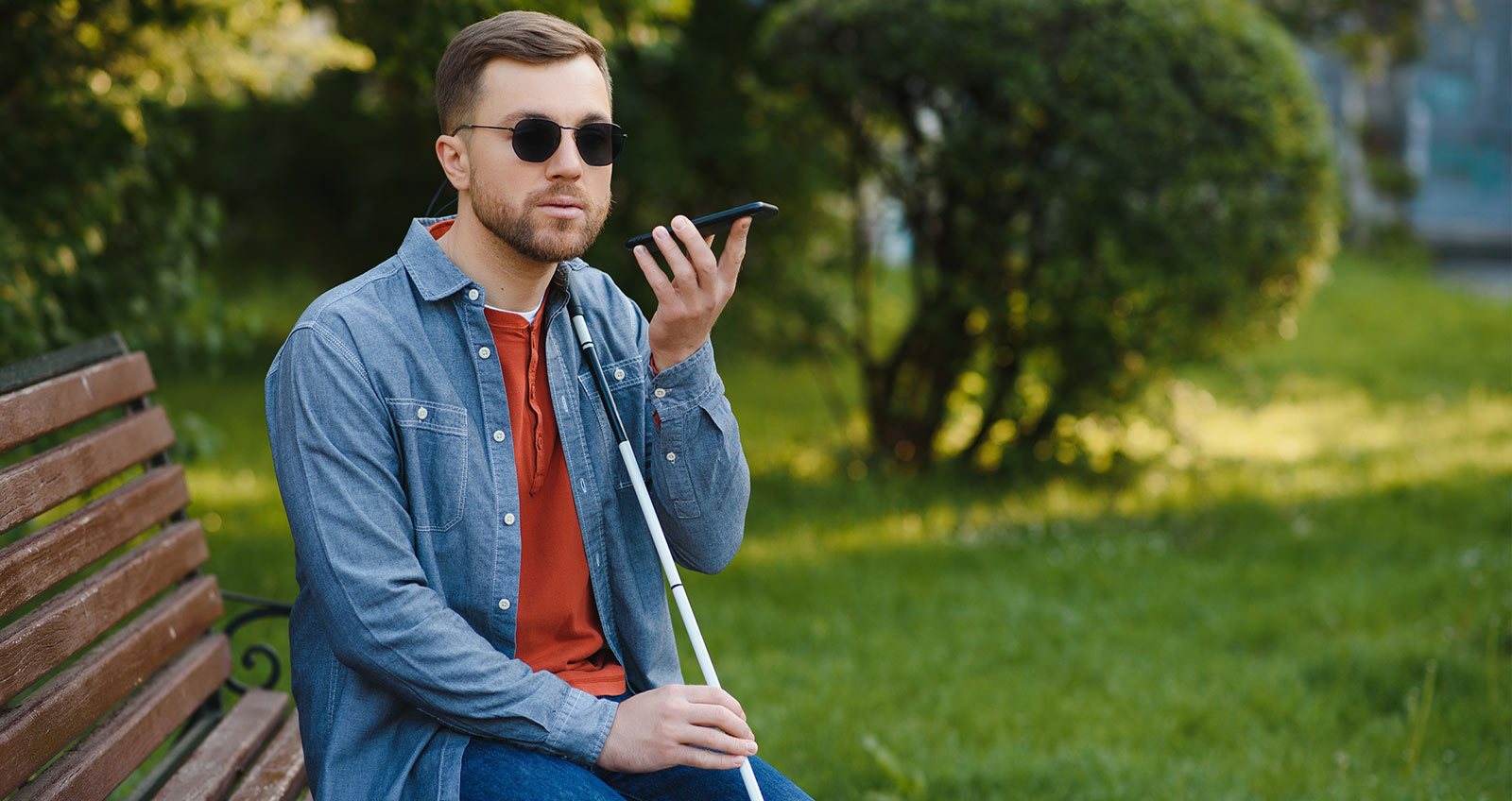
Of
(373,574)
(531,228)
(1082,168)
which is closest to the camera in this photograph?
(373,574)

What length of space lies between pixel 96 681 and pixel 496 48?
1409 mm

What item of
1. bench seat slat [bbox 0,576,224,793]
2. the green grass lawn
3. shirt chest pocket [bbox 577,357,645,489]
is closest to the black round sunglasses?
shirt chest pocket [bbox 577,357,645,489]

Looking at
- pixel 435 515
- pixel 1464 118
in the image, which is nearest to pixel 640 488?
pixel 435 515

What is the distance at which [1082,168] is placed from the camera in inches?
251

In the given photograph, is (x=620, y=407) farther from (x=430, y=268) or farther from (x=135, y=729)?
(x=135, y=729)

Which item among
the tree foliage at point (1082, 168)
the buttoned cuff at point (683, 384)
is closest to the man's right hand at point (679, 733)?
the buttoned cuff at point (683, 384)

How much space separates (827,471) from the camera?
752 centimetres

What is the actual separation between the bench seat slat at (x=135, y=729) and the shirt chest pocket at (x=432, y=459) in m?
0.78

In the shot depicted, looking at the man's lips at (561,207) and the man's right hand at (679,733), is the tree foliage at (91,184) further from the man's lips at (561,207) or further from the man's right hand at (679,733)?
the man's right hand at (679,733)

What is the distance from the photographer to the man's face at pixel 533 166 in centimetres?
226

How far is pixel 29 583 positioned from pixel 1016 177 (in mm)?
5121

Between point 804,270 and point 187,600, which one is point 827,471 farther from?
point 187,600

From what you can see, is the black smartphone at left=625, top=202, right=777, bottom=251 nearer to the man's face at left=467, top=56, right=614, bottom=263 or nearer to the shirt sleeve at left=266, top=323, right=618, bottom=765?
the man's face at left=467, top=56, right=614, bottom=263

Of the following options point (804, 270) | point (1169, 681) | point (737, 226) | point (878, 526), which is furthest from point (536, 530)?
point (804, 270)
